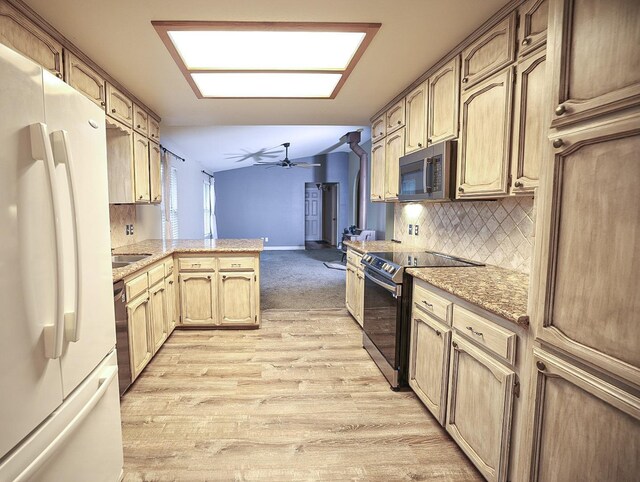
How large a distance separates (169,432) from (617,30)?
2550mm

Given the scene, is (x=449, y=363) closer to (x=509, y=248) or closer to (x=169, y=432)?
(x=509, y=248)

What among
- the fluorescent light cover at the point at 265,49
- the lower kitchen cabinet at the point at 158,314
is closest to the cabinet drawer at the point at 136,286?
the lower kitchen cabinet at the point at 158,314

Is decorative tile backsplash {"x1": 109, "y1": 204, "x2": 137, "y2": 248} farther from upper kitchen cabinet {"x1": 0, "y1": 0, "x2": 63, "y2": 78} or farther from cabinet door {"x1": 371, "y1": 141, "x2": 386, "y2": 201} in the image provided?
cabinet door {"x1": 371, "y1": 141, "x2": 386, "y2": 201}

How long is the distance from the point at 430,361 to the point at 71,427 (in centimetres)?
171

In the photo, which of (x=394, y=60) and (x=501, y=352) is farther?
(x=394, y=60)

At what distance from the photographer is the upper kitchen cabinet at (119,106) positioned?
2.55 meters

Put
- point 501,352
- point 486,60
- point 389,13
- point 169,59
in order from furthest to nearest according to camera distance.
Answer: point 169,59 < point 486,60 < point 389,13 < point 501,352

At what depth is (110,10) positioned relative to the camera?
5.70ft

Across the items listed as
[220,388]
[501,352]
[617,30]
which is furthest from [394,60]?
[220,388]

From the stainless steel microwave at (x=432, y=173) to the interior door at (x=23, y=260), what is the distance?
83.5 inches

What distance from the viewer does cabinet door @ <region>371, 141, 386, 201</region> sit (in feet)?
11.7

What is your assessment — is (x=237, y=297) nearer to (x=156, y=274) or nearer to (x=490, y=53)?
(x=156, y=274)

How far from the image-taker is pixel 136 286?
7.77 ft

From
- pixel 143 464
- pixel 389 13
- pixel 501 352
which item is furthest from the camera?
pixel 389 13
